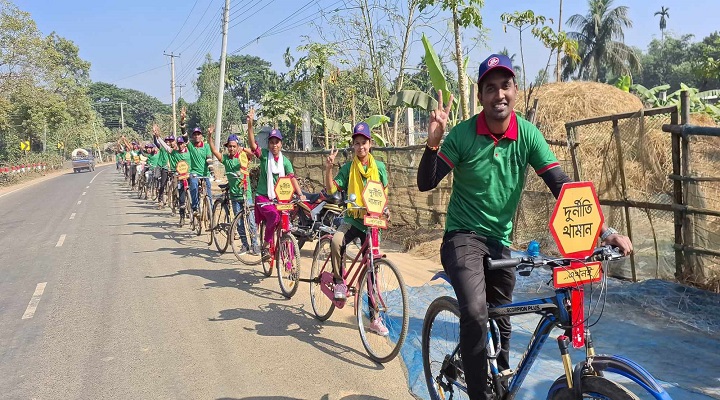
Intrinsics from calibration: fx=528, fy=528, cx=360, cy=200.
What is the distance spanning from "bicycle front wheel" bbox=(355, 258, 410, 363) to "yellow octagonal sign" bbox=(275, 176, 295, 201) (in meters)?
2.04

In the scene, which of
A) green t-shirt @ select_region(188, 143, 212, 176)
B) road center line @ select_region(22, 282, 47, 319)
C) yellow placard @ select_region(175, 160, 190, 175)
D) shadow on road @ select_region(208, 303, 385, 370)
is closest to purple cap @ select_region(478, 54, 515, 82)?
shadow on road @ select_region(208, 303, 385, 370)

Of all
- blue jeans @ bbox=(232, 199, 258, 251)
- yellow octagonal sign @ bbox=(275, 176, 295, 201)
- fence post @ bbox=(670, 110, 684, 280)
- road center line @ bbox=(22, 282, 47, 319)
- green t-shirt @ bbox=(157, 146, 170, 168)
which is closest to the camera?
fence post @ bbox=(670, 110, 684, 280)

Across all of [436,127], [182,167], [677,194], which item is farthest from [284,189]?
[182,167]

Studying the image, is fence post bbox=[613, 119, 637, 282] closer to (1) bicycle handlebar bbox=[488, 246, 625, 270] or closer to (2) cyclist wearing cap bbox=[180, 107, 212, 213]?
(1) bicycle handlebar bbox=[488, 246, 625, 270]

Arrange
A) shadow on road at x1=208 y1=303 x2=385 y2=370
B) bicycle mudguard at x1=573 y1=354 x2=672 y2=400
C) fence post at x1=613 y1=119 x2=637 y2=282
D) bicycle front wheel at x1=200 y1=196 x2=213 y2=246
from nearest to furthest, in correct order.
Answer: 1. bicycle mudguard at x1=573 y1=354 x2=672 y2=400
2. shadow on road at x1=208 y1=303 x2=385 y2=370
3. fence post at x1=613 y1=119 x2=637 y2=282
4. bicycle front wheel at x1=200 y1=196 x2=213 y2=246

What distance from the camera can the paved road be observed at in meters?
4.02

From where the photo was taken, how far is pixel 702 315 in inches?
186

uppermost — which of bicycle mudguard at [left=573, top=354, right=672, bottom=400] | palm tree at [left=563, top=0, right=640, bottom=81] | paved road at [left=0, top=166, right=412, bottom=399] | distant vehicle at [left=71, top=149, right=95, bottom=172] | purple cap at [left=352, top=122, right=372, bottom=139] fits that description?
palm tree at [left=563, top=0, right=640, bottom=81]

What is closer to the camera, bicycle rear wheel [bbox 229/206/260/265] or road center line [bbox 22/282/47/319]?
road center line [bbox 22/282/47/319]

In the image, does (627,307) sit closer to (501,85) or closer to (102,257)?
(501,85)

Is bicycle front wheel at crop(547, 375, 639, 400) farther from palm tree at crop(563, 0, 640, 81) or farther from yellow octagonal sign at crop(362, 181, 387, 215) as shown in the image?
palm tree at crop(563, 0, 640, 81)

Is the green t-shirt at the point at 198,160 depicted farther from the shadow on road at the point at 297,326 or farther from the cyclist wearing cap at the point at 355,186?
the cyclist wearing cap at the point at 355,186

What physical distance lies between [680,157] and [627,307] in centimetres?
156

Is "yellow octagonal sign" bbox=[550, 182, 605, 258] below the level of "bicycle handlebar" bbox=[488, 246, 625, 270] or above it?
above
